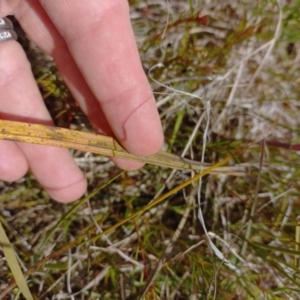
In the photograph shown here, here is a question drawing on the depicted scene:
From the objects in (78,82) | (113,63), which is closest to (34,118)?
(78,82)

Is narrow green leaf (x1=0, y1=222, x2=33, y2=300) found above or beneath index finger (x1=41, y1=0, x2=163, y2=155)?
beneath

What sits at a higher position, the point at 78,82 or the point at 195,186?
the point at 78,82

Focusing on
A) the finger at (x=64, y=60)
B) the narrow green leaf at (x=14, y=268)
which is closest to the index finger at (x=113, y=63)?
the finger at (x=64, y=60)

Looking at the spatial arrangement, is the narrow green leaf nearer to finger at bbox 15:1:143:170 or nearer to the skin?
the skin

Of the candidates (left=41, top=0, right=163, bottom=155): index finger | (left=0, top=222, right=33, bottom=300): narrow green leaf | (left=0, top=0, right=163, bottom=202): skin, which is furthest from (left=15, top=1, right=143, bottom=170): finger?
(left=0, top=222, right=33, bottom=300): narrow green leaf

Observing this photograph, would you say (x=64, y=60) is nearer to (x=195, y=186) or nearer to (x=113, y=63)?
(x=113, y=63)

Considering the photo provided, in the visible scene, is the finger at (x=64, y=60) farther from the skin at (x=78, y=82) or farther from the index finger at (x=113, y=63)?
the index finger at (x=113, y=63)

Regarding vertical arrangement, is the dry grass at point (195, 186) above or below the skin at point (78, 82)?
below

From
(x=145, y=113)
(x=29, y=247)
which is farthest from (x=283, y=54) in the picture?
(x=29, y=247)

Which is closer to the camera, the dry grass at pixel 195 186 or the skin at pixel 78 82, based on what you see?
the skin at pixel 78 82
